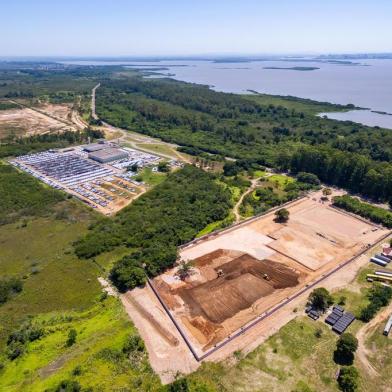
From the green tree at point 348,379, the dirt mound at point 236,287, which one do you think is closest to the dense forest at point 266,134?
the dirt mound at point 236,287

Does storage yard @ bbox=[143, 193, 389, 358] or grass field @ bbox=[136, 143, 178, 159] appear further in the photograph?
grass field @ bbox=[136, 143, 178, 159]

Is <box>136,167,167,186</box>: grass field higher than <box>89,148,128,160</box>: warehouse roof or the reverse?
the reverse

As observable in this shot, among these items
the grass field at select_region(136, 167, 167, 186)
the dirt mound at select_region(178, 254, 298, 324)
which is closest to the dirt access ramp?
the dirt mound at select_region(178, 254, 298, 324)

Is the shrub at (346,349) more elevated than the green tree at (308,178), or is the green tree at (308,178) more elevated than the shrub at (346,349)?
the shrub at (346,349)

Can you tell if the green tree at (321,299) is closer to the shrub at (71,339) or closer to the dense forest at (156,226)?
the dense forest at (156,226)

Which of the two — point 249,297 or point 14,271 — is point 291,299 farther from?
point 14,271

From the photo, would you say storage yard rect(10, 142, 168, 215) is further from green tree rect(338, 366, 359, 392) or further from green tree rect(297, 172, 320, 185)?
green tree rect(338, 366, 359, 392)

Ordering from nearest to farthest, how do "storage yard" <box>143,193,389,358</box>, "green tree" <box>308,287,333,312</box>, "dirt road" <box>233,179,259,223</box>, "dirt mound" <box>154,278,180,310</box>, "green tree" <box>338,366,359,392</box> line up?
"green tree" <box>338,366,359,392</box> → "storage yard" <box>143,193,389,358</box> → "green tree" <box>308,287,333,312</box> → "dirt mound" <box>154,278,180,310</box> → "dirt road" <box>233,179,259,223</box>

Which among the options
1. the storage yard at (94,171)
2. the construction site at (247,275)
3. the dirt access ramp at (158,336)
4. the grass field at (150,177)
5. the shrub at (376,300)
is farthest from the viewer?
the grass field at (150,177)
